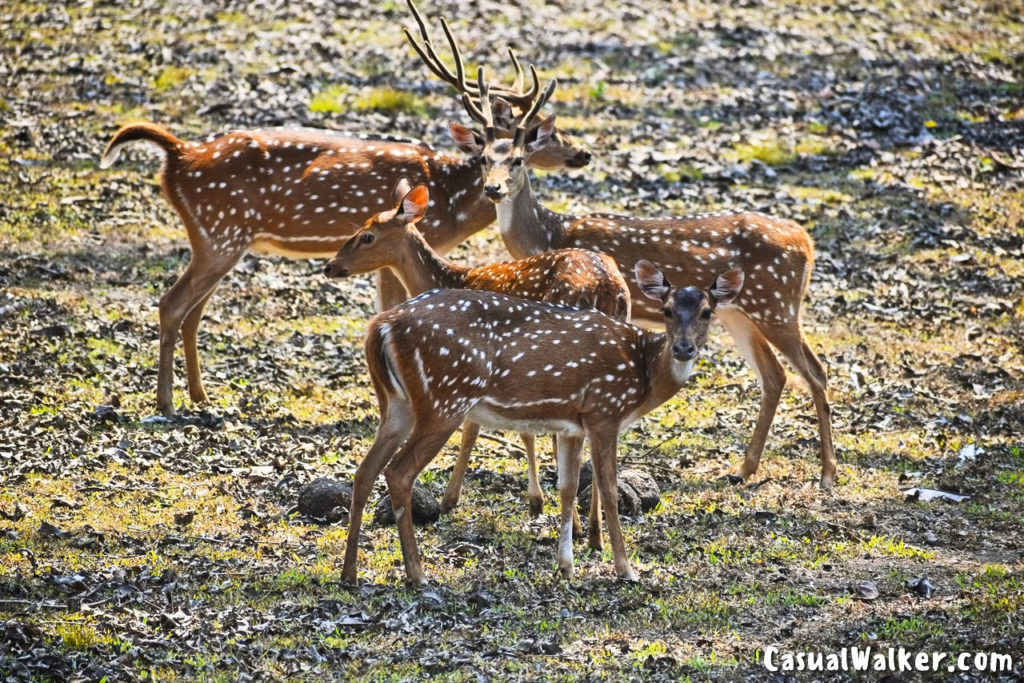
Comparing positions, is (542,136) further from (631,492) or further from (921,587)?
(921,587)

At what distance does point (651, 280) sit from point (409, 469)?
2.04m

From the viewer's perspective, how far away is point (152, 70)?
1712cm

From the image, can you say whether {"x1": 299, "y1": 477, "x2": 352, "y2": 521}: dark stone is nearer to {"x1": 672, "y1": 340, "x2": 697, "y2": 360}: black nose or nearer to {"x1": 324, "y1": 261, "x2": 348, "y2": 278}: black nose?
{"x1": 324, "y1": 261, "x2": 348, "y2": 278}: black nose

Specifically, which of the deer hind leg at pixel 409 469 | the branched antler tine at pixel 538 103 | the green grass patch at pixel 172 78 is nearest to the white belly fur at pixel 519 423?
the deer hind leg at pixel 409 469

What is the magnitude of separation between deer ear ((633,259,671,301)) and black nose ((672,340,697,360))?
582 mm

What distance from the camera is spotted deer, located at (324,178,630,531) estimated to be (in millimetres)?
8750

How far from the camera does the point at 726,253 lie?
32.6ft

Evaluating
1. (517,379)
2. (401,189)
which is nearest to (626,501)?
(517,379)

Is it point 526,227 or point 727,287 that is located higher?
point 727,287

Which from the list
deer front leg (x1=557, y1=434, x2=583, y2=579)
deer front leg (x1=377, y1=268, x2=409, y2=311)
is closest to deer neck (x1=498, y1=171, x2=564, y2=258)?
deer front leg (x1=377, y1=268, x2=409, y2=311)

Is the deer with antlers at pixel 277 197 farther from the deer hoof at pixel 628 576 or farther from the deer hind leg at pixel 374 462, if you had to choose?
the deer hoof at pixel 628 576

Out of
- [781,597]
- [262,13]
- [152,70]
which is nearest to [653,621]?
[781,597]

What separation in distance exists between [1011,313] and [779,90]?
5.89 meters

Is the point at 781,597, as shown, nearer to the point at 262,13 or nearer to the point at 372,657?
the point at 372,657
